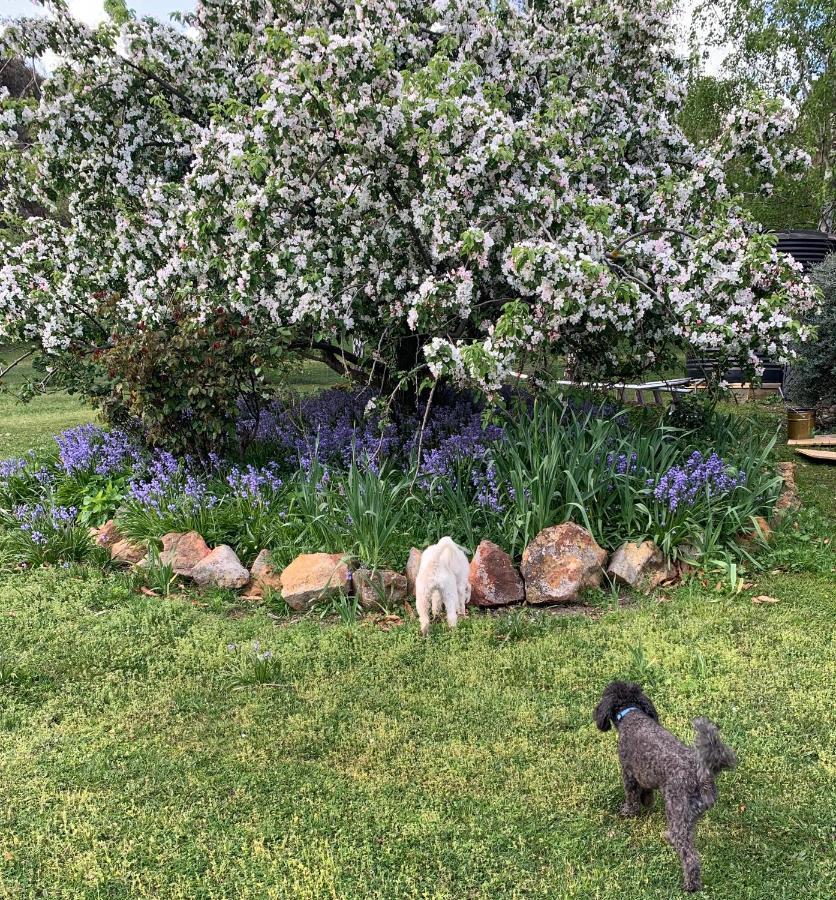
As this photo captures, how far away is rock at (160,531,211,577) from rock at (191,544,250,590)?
0.07 meters

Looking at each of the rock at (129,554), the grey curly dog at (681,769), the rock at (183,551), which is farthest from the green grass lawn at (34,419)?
the grey curly dog at (681,769)

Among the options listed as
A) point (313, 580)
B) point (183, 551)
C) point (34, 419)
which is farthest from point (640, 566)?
point (34, 419)

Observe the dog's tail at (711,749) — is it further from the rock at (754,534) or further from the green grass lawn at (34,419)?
the green grass lawn at (34,419)

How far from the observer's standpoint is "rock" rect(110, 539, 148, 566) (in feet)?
17.3

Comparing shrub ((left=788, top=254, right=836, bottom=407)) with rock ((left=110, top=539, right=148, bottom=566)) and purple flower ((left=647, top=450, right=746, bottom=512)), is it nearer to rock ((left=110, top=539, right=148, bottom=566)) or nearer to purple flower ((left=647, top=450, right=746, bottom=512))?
purple flower ((left=647, top=450, right=746, bottom=512))

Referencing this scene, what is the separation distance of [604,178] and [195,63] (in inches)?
140

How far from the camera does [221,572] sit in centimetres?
486

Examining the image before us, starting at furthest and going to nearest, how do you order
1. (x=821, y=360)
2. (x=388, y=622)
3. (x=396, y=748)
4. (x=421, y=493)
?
(x=821, y=360) → (x=421, y=493) → (x=388, y=622) → (x=396, y=748)

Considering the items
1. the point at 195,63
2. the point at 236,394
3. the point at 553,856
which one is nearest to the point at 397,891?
the point at 553,856

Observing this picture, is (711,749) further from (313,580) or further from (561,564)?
(313,580)

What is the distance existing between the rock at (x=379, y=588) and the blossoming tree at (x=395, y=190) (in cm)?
130

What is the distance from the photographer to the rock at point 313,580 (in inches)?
178

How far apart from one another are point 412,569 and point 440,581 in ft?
1.47

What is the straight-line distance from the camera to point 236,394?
5699 millimetres
